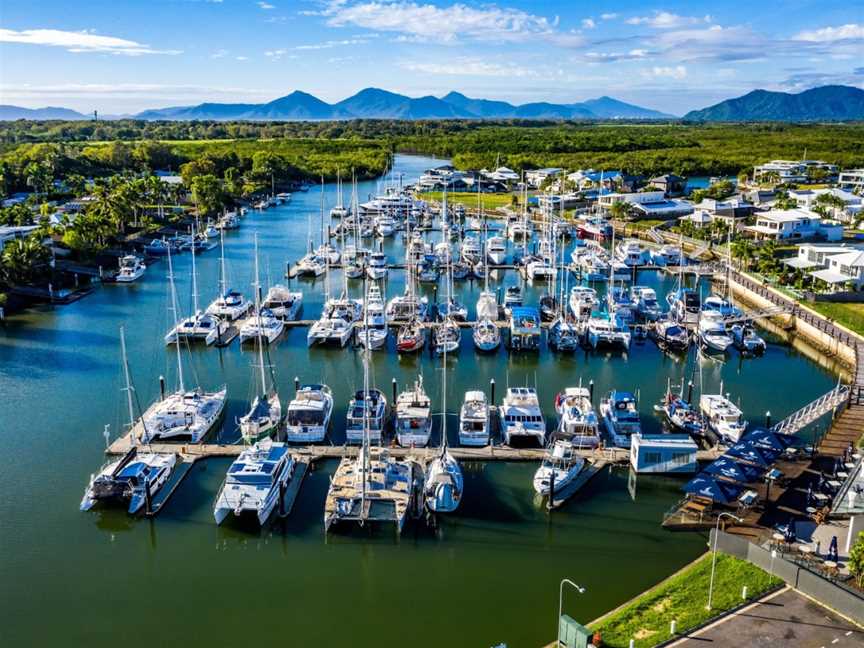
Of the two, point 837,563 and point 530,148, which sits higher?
point 530,148

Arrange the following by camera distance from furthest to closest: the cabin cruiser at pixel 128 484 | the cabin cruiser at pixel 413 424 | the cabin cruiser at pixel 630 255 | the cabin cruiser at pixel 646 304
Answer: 1. the cabin cruiser at pixel 630 255
2. the cabin cruiser at pixel 646 304
3. the cabin cruiser at pixel 413 424
4. the cabin cruiser at pixel 128 484

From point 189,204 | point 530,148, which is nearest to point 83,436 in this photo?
point 189,204

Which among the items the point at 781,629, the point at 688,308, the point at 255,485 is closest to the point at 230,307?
the point at 255,485

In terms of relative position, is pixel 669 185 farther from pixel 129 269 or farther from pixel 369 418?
pixel 369 418

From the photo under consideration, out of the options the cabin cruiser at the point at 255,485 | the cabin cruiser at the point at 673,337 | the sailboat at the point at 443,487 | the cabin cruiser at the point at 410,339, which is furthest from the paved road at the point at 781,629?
the cabin cruiser at the point at 410,339

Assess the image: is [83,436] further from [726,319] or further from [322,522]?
[726,319]

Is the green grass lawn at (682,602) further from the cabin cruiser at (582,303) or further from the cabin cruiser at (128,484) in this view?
the cabin cruiser at (582,303)

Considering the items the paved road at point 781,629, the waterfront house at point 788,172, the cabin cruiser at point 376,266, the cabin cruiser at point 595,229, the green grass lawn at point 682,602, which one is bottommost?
Answer: the green grass lawn at point 682,602
